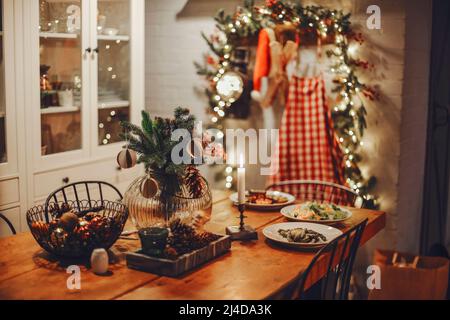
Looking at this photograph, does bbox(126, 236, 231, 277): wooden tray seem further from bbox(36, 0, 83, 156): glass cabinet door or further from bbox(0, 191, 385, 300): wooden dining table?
bbox(36, 0, 83, 156): glass cabinet door

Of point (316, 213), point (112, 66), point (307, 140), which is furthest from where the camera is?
point (307, 140)

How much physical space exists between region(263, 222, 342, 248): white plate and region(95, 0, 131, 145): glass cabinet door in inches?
63.4

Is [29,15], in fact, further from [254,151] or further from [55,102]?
[254,151]

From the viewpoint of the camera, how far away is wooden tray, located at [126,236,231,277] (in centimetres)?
201

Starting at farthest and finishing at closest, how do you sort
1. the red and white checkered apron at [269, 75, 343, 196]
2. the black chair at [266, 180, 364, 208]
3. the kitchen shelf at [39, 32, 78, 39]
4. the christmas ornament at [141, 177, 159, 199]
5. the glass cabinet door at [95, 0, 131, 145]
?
the red and white checkered apron at [269, 75, 343, 196] < the glass cabinet door at [95, 0, 131, 145] < the black chair at [266, 180, 364, 208] < the kitchen shelf at [39, 32, 78, 39] < the christmas ornament at [141, 177, 159, 199]

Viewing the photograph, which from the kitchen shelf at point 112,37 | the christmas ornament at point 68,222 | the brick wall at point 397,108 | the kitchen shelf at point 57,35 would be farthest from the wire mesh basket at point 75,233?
the brick wall at point 397,108

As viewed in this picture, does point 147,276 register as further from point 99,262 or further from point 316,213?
point 316,213

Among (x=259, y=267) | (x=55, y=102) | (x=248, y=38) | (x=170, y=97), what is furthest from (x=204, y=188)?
(x=170, y=97)

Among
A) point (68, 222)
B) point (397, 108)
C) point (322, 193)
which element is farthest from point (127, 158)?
point (397, 108)

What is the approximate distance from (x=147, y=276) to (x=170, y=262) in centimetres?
9

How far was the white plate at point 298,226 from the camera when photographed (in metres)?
2.33

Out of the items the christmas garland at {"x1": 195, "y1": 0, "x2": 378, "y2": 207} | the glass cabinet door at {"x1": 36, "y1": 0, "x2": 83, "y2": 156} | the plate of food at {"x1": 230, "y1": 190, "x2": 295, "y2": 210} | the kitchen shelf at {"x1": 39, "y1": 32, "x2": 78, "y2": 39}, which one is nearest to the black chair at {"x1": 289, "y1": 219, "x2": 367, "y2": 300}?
the plate of food at {"x1": 230, "y1": 190, "x2": 295, "y2": 210}

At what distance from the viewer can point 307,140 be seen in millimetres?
3980

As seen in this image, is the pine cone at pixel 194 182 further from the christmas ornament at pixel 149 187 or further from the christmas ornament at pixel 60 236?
the christmas ornament at pixel 60 236
